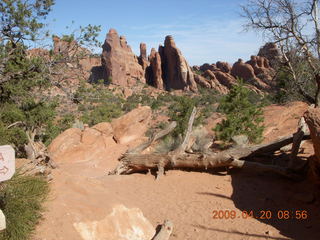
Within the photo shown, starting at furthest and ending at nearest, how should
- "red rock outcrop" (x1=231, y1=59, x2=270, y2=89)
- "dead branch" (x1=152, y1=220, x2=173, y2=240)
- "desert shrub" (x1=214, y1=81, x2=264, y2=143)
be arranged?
1. "red rock outcrop" (x1=231, y1=59, x2=270, y2=89)
2. "desert shrub" (x1=214, y1=81, x2=264, y2=143)
3. "dead branch" (x1=152, y1=220, x2=173, y2=240)

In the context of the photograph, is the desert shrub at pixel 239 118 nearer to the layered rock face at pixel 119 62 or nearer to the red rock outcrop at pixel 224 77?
the layered rock face at pixel 119 62

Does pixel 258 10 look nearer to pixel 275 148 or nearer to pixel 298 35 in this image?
pixel 298 35

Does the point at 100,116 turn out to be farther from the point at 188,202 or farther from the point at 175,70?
the point at 175,70

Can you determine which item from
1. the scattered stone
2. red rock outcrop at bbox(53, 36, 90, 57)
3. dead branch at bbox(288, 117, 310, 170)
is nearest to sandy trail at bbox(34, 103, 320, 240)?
dead branch at bbox(288, 117, 310, 170)

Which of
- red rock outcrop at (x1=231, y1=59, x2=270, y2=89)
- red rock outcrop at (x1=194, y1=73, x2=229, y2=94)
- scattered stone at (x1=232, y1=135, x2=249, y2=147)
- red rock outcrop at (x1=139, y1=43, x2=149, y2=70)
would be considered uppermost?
red rock outcrop at (x1=139, y1=43, x2=149, y2=70)

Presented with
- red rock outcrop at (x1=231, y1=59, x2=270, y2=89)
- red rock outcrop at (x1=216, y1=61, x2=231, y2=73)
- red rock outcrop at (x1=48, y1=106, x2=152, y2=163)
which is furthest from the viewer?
red rock outcrop at (x1=216, y1=61, x2=231, y2=73)

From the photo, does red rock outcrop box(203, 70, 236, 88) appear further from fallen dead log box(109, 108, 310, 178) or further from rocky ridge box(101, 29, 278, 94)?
fallen dead log box(109, 108, 310, 178)

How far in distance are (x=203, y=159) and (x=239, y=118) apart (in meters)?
5.02

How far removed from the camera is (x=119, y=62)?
6831 cm

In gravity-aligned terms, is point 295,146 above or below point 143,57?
below

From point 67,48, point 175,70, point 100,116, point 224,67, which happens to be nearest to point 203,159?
point 67,48

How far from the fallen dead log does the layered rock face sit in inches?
2265

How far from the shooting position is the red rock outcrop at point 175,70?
68625mm

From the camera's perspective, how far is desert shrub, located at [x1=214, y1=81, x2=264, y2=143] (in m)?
12.2
